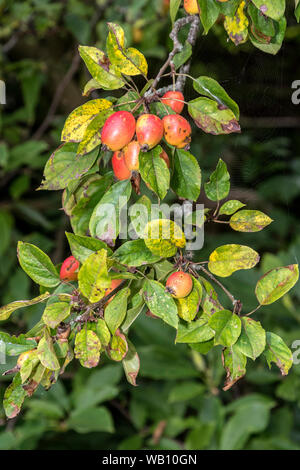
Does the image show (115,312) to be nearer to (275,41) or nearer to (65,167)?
(65,167)

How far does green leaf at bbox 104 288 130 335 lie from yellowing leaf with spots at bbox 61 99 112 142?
0.19 metres

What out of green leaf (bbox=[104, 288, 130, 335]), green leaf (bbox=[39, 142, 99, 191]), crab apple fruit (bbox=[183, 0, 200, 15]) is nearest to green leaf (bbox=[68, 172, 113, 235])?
green leaf (bbox=[39, 142, 99, 191])

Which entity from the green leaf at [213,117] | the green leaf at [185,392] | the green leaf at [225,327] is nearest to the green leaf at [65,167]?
the green leaf at [213,117]

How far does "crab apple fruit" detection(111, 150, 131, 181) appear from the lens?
24.3 inches

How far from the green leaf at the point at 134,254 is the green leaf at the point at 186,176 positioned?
0.08 meters

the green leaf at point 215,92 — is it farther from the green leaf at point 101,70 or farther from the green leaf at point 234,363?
the green leaf at point 234,363

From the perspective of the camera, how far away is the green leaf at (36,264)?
2.06ft

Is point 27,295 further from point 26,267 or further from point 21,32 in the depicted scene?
point 26,267

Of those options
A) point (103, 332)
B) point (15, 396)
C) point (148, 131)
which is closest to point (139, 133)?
point (148, 131)

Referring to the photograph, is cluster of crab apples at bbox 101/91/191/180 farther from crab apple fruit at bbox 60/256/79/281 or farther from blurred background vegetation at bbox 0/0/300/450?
blurred background vegetation at bbox 0/0/300/450

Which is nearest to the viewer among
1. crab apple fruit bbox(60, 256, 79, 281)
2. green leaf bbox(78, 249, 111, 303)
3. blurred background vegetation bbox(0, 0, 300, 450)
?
green leaf bbox(78, 249, 111, 303)

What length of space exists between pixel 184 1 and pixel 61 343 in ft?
1.56

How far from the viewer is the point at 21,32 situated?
177cm

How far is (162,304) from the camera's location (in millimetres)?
577
